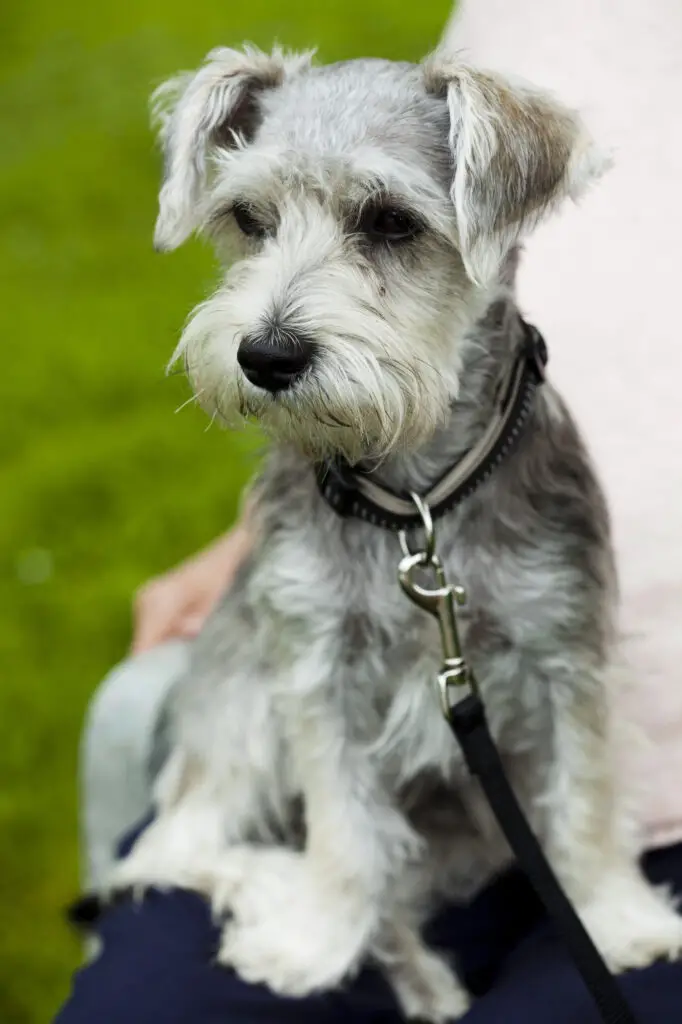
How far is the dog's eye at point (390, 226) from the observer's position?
1.58m

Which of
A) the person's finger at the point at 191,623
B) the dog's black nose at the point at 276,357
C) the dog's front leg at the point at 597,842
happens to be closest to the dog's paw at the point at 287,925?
the dog's front leg at the point at 597,842

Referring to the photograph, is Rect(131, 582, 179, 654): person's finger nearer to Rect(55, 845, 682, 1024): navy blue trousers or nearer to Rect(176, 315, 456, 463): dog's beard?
Rect(55, 845, 682, 1024): navy blue trousers

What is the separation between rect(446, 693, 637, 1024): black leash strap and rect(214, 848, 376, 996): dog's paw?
Result: 478 millimetres

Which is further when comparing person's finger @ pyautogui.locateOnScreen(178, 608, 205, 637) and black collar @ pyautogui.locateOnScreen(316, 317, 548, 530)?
person's finger @ pyautogui.locateOnScreen(178, 608, 205, 637)

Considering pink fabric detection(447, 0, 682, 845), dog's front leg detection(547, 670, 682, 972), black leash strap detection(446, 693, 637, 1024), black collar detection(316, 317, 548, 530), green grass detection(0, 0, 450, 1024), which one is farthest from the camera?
green grass detection(0, 0, 450, 1024)

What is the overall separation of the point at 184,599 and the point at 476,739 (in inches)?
45.5

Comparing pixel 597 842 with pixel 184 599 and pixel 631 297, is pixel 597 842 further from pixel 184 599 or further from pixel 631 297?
pixel 184 599

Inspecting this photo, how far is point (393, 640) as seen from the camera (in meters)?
1.77

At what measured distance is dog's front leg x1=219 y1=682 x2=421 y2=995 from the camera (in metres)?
1.85

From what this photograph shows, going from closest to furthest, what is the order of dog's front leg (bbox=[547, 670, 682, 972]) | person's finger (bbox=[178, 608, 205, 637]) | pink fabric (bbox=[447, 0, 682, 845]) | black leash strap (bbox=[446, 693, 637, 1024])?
black leash strap (bbox=[446, 693, 637, 1024])
dog's front leg (bbox=[547, 670, 682, 972])
pink fabric (bbox=[447, 0, 682, 845])
person's finger (bbox=[178, 608, 205, 637])

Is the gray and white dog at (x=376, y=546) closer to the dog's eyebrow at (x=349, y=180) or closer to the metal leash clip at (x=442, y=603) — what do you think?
the dog's eyebrow at (x=349, y=180)

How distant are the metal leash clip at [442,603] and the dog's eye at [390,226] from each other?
38cm

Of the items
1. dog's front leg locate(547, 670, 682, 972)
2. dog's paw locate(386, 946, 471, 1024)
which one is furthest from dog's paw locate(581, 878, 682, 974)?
dog's paw locate(386, 946, 471, 1024)

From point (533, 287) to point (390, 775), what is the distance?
3.12ft
